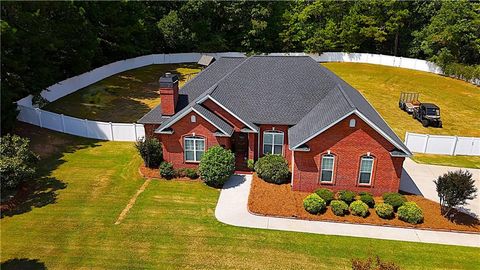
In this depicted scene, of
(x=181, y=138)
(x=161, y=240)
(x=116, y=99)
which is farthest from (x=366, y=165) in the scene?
(x=116, y=99)

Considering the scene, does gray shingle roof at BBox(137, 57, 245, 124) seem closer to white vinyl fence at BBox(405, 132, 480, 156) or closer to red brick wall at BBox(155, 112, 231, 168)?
red brick wall at BBox(155, 112, 231, 168)

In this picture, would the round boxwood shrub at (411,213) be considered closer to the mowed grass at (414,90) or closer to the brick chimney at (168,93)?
the mowed grass at (414,90)

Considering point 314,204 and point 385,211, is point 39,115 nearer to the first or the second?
point 314,204

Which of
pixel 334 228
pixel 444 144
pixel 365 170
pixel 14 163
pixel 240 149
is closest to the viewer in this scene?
pixel 334 228

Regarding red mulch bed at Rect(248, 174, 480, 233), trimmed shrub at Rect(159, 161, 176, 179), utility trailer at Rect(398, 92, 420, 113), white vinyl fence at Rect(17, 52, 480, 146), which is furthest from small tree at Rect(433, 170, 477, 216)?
utility trailer at Rect(398, 92, 420, 113)

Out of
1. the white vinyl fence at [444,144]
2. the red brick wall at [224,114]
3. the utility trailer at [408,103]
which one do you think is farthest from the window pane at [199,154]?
the utility trailer at [408,103]

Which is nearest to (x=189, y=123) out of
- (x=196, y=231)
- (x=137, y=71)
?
(x=196, y=231)

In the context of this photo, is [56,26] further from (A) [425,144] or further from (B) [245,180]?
(A) [425,144]
